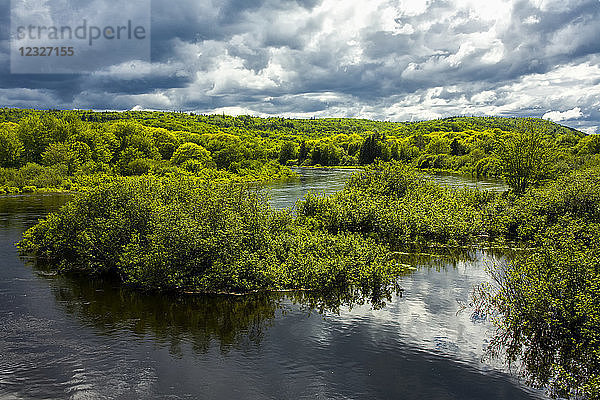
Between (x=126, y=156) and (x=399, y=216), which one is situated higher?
(x=126, y=156)

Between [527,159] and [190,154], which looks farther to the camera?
[190,154]

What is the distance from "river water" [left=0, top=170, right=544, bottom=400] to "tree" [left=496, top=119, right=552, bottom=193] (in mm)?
26439

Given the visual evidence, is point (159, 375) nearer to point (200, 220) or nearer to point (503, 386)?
point (200, 220)

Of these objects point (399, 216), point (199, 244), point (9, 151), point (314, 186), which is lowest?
point (199, 244)

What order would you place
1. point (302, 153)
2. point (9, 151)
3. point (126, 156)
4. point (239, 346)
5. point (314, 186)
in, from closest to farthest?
point (239, 346)
point (314, 186)
point (9, 151)
point (126, 156)
point (302, 153)

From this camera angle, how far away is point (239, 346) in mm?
17984

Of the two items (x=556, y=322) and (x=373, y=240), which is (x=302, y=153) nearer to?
(x=373, y=240)

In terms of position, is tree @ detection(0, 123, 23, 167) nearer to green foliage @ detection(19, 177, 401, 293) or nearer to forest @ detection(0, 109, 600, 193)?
forest @ detection(0, 109, 600, 193)

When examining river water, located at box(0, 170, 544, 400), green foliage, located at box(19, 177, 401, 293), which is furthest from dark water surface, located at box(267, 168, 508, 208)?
river water, located at box(0, 170, 544, 400)

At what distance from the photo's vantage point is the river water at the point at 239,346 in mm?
14953

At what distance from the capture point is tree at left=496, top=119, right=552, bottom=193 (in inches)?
1823

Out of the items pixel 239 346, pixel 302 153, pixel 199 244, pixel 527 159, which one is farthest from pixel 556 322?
pixel 302 153

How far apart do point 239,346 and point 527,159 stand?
132ft

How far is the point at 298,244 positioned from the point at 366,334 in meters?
8.21
